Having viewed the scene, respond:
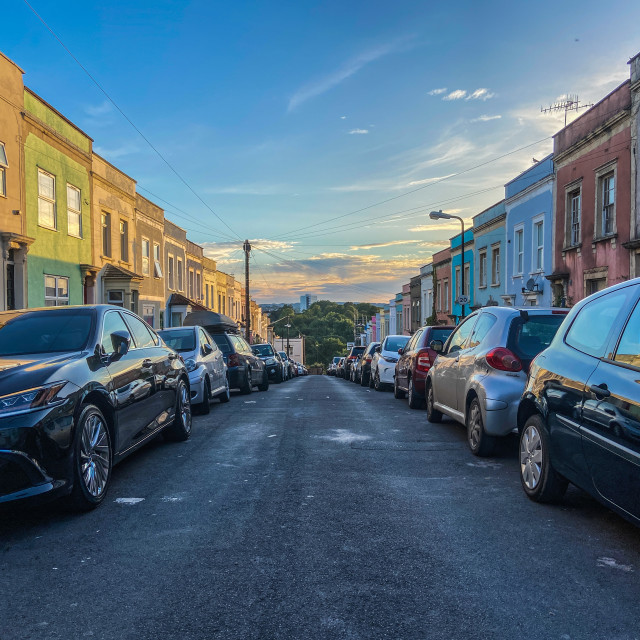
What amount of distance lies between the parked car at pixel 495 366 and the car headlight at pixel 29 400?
4074mm

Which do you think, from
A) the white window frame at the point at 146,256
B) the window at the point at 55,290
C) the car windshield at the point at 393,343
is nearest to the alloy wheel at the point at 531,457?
the car windshield at the point at 393,343

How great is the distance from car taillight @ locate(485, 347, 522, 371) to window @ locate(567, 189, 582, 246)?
624 inches

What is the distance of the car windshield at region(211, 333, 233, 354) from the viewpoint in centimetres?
1524

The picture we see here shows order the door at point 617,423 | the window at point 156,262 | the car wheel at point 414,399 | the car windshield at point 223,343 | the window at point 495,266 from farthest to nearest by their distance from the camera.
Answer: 1. the window at point 156,262
2. the window at point 495,266
3. the car windshield at point 223,343
4. the car wheel at point 414,399
5. the door at point 617,423

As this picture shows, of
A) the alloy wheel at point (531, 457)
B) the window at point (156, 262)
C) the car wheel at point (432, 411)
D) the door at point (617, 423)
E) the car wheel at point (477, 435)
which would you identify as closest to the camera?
the door at point (617, 423)

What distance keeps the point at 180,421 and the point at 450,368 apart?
3.41m

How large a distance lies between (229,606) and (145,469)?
11.3 feet

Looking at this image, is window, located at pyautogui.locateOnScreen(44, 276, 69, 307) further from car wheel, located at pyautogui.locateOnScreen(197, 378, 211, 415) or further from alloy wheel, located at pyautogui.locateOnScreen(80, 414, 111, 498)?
alloy wheel, located at pyautogui.locateOnScreen(80, 414, 111, 498)

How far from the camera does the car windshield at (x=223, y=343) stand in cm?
1524

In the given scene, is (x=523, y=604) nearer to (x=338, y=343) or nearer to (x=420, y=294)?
(x=420, y=294)

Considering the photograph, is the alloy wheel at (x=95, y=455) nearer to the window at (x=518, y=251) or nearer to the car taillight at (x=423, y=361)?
the car taillight at (x=423, y=361)

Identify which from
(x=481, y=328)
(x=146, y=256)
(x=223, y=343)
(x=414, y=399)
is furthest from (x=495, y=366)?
(x=146, y=256)

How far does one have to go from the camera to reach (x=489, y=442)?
6.63 meters

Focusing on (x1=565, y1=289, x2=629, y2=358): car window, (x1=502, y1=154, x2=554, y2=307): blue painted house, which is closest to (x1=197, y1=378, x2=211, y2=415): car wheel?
(x1=565, y1=289, x2=629, y2=358): car window
